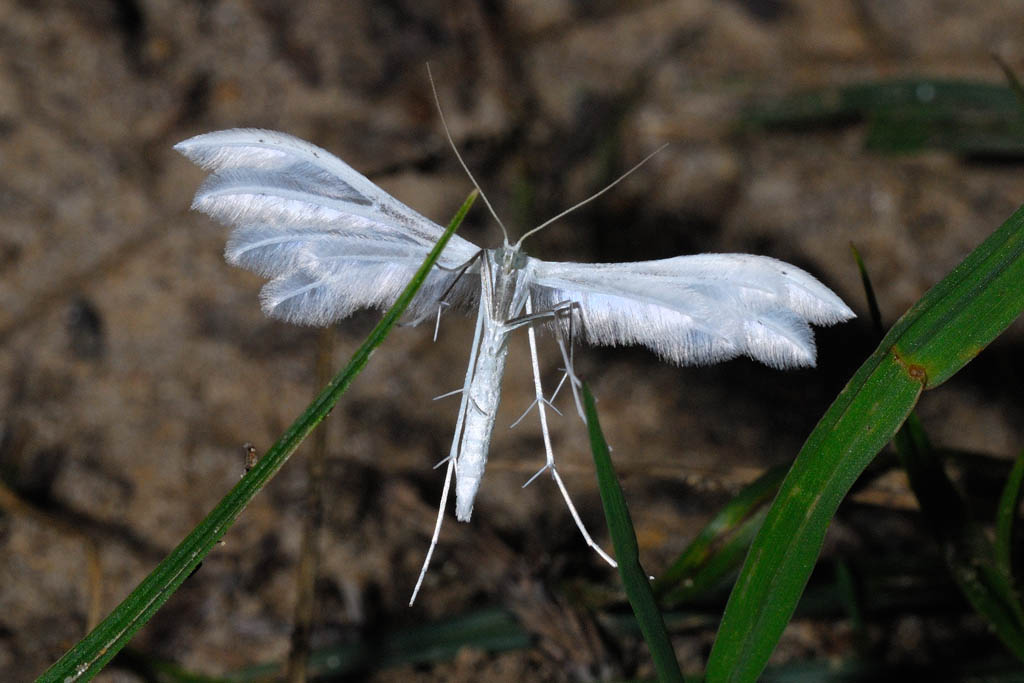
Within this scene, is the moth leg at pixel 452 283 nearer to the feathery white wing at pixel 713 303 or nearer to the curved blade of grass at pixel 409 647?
the feathery white wing at pixel 713 303

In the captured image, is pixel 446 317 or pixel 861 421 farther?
pixel 446 317

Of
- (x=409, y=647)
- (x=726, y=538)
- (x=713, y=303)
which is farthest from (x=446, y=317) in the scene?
(x=713, y=303)

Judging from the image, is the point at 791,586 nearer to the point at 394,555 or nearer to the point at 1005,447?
the point at 394,555

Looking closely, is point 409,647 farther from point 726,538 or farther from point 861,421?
point 861,421

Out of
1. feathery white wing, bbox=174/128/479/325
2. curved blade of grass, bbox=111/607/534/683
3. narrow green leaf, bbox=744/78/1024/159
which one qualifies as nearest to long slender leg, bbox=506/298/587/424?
feathery white wing, bbox=174/128/479/325

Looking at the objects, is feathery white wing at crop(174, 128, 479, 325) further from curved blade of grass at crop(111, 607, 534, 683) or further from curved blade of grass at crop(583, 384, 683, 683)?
curved blade of grass at crop(111, 607, 534, 683)

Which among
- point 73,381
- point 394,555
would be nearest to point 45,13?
point 73,381
